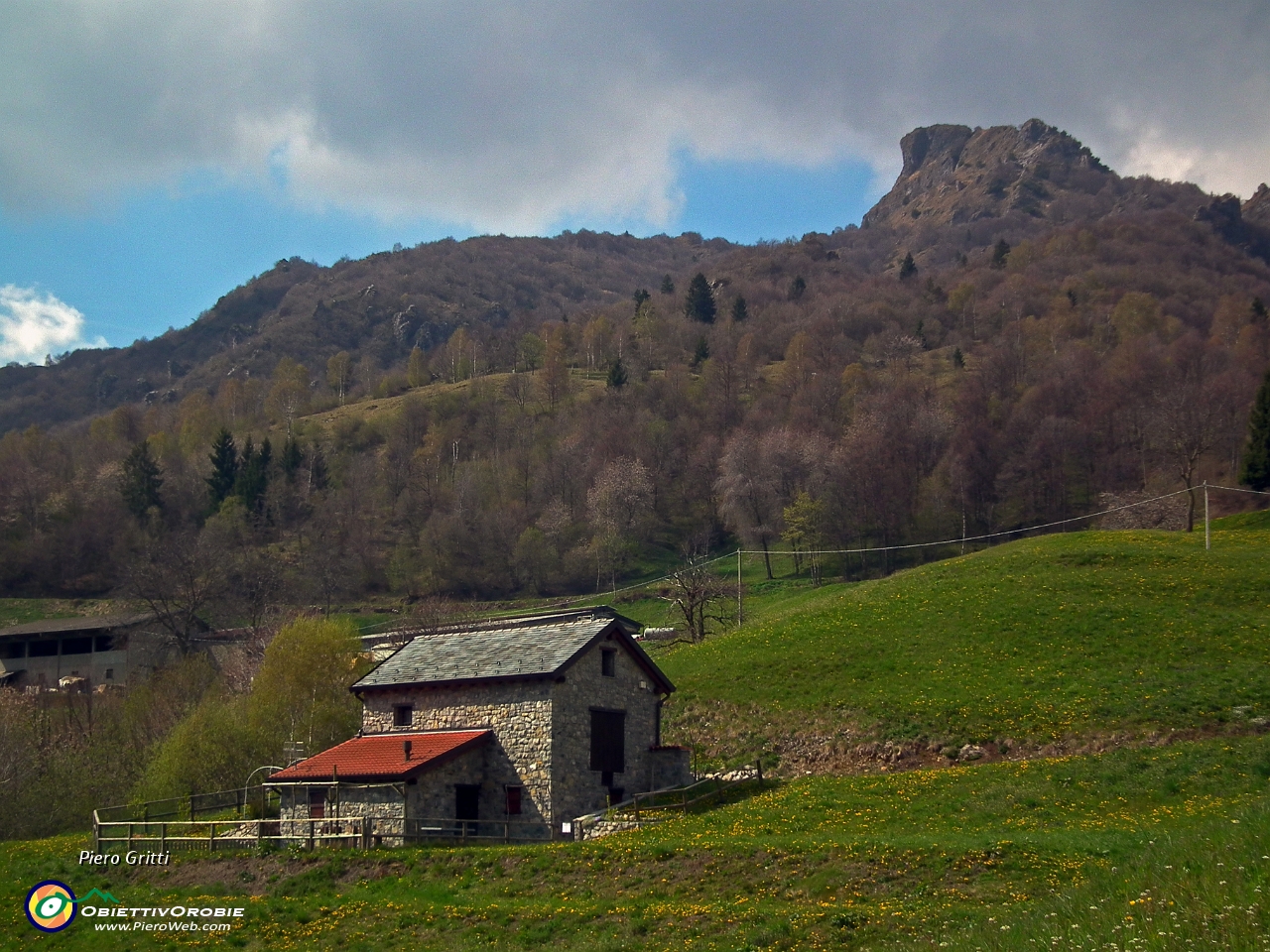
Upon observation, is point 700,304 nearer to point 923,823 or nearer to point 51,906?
point 923,823

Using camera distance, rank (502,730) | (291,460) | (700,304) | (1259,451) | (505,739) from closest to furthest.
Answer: (505,739) → (502,730) → (1259,451) → (291,460) → (700,304)

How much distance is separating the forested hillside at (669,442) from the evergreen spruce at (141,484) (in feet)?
0.91

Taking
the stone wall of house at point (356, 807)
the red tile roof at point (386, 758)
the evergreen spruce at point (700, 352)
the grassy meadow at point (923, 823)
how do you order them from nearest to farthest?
the grassy meadow at point (923, 823) < the stone wall of house at point (356, 807) < the red tile roof at point (386, 758) < the evergreen spruce at point (700, 352)

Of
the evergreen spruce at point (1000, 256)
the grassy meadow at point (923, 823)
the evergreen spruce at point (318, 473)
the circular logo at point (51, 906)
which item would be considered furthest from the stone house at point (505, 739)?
the evergreen spruce at point (1000, 256)

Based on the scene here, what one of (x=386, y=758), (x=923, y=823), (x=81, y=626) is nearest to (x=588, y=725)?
(x=386, y=758)

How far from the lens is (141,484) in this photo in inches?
4914

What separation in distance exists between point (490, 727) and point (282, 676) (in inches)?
738

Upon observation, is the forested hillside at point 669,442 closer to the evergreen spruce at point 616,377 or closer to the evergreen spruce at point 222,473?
the evergreen spruce at point 222,473

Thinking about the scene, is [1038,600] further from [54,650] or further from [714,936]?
[54,650]

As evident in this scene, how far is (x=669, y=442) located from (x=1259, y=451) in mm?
62904

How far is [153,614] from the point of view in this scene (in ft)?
265

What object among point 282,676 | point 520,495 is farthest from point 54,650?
point 520,495

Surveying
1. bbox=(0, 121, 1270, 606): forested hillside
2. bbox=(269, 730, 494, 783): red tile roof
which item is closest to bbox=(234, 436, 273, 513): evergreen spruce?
bbox=(0, 121, 1270, 606): forested hillside

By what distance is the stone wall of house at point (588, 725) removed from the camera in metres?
33.6
